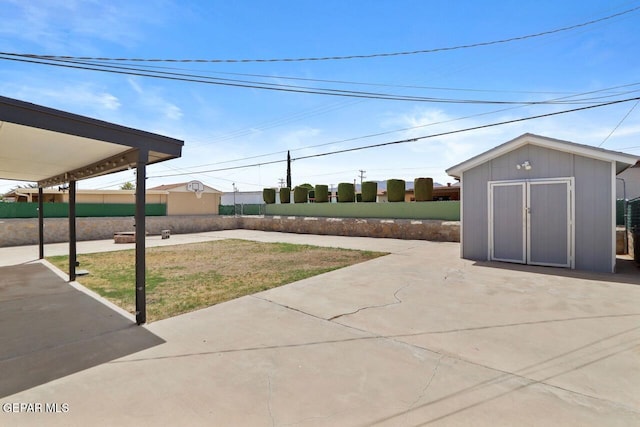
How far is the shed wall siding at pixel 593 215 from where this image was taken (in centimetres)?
688

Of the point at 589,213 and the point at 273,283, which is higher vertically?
the point at 589,213

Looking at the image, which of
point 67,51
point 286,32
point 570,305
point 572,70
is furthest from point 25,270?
point 572,70

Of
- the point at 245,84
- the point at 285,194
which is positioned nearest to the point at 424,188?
the point at 245,84

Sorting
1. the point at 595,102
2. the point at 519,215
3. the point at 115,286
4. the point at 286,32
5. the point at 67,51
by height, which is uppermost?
the point at 286,32

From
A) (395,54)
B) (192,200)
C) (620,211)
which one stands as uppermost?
(395,54)

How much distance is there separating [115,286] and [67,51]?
6445 millimetres

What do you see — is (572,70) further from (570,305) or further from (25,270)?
(25,270)

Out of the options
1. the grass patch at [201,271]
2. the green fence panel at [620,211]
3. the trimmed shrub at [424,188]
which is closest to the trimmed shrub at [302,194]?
the trimmed shrub at [424,188]

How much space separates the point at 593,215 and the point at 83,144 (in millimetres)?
9798

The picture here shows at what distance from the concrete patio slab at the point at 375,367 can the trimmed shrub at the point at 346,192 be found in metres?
14.1

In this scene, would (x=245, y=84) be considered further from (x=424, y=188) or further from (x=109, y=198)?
(x=109, y=198)

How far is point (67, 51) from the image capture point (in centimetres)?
809

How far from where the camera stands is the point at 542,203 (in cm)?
760

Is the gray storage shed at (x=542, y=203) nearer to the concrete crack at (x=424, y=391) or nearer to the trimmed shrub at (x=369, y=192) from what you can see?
the concrete crack at (x=424, y=391)
